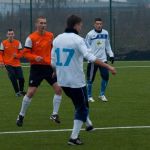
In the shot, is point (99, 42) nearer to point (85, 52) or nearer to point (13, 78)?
point (13, 78)

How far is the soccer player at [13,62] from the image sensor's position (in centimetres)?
1864

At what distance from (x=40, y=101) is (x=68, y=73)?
6904 millimetres

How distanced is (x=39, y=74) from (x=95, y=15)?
118 ft

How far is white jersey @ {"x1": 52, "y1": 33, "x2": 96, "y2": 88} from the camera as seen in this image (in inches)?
392

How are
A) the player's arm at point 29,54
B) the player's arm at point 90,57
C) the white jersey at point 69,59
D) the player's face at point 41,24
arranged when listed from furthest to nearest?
the player's face at point 41,24
the player's arm at point 29,54
the white jersey at point 69,59
the player's arm at point 90,57

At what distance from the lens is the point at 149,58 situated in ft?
137

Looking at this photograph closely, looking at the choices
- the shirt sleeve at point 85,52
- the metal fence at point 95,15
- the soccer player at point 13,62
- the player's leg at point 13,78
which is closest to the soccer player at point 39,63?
the shirt sleeve at point 85,52

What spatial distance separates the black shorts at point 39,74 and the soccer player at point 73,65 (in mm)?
2244

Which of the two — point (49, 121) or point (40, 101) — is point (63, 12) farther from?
point (49, 121)

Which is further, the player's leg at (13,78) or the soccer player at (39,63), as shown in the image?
the player's leg at (13,78)

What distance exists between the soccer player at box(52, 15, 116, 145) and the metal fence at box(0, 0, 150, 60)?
3131 cm

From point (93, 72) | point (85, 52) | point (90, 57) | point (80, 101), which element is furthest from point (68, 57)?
point (93, 72)

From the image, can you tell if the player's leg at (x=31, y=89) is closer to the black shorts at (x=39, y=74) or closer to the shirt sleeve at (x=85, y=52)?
the black shorts at (x=39, y=74)

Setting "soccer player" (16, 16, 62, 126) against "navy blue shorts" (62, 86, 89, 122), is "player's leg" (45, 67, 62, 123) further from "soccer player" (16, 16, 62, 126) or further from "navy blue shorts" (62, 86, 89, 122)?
"navy blue shorts" (62, 86, 89, 122)
